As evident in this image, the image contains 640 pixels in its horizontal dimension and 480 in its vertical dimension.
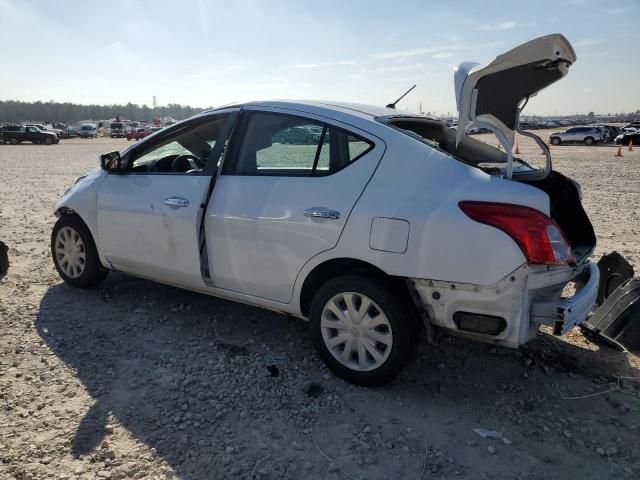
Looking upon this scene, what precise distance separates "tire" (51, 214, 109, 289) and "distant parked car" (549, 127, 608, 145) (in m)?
40.3

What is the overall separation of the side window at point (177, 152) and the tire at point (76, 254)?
0.86 meters

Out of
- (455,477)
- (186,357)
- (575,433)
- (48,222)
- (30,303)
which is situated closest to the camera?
(455,477)

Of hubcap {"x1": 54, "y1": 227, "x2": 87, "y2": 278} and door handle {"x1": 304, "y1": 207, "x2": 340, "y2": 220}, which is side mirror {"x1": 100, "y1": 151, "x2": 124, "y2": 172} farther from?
door handle {"x1": 304, "y1": 207, "x2": 340, "y2": 220}

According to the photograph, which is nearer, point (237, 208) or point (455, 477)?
point (455, 477)

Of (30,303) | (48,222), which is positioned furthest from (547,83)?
(48,222)

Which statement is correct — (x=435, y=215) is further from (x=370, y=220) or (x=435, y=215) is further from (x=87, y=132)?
(x=87, y=132)

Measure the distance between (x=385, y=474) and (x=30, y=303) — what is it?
11.9 ft

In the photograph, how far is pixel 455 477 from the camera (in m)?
2.54

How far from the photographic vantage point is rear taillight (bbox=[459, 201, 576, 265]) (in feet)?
9.05

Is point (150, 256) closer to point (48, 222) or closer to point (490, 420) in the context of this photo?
point (490, 420)

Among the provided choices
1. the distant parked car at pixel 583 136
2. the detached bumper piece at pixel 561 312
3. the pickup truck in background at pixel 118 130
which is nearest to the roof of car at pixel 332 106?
the detached bumper piece at pixel 561 312

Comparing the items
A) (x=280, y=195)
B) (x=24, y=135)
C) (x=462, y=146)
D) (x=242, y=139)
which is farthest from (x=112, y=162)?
(x=24, y=135)

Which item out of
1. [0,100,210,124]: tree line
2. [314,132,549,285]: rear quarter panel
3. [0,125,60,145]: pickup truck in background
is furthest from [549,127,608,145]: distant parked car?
[0,100,210,124]: tree line

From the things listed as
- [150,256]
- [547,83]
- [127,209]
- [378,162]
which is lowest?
[150,256]
